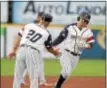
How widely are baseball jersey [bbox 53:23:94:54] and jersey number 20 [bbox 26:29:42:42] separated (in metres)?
1.64

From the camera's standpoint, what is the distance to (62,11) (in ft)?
80.1

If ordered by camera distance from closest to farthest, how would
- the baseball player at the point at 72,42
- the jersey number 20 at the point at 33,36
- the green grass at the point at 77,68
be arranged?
the jersey number 20 at the point at 33,36 < the baseball player at the point at 72,42 < the green grass at the point at 77,68

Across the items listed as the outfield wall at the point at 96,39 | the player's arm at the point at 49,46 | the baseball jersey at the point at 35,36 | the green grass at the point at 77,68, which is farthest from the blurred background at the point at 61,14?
the baseball jersey at the point at 35,36

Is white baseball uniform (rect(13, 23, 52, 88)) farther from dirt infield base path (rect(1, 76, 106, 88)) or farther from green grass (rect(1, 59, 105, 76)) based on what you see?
green grass (rect(1, 59, 105, 76))

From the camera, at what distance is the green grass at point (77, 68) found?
17000 millimetres

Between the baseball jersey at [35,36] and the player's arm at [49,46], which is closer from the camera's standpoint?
the baseball jersey at [35,36]

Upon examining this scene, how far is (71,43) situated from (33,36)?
73.5 inches

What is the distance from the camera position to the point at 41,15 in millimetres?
10305

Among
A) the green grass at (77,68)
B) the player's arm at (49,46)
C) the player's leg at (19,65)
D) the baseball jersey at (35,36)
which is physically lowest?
the green grass at (77,68)

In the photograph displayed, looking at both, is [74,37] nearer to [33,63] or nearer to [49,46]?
[49,46]

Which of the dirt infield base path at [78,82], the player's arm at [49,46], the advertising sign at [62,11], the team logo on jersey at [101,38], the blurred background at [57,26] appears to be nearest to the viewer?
the player's arm at [49,46]

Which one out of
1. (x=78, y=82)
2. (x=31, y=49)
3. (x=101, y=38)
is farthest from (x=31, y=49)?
(x=101, y=38)

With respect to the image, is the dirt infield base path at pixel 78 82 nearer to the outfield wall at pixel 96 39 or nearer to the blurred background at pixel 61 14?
the outfield wall at pixel 96 39

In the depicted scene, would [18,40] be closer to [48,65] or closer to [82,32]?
[82,32]
